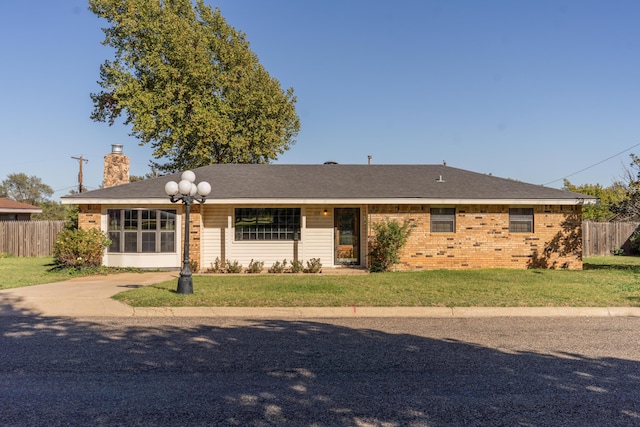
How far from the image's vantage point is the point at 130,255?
15.2m

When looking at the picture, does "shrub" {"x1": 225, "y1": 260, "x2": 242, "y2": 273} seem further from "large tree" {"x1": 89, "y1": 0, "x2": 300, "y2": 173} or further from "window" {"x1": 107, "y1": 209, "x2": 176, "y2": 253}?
"large tree" {"x1": 89, "y1": 0, "x2": 300, "y2": 173}

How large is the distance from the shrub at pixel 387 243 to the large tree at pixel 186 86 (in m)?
14.2

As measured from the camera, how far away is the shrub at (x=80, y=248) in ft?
47.2

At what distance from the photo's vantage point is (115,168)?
18297 mm

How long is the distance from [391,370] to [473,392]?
1.00 meters

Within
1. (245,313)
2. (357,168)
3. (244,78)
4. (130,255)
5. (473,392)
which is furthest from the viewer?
(244,78)

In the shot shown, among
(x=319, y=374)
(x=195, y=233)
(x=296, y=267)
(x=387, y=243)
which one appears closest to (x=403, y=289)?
(x=387, y=243)

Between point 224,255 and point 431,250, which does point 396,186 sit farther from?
point 224,255

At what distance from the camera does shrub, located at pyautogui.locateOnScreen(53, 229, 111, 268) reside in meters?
14.4

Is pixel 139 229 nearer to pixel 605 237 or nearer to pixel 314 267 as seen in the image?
pixel 314 267

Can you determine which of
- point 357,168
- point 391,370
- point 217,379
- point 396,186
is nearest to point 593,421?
point 391,370

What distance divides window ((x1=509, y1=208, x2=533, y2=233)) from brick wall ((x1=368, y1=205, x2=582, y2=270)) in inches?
6.8

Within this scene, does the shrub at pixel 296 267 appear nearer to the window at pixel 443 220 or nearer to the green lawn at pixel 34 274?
the window at pixel 443 220

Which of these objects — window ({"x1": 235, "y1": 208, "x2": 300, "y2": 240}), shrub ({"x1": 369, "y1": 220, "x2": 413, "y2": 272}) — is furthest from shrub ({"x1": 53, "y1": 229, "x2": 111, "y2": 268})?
shrub ({"x1": 369, "y1": 220, "x2": 413, "y2": 272})
